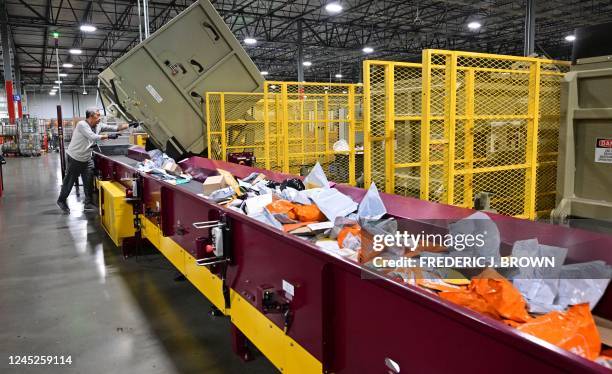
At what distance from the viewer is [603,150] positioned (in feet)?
12.6

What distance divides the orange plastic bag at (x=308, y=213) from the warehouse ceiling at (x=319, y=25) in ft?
→ 40.8

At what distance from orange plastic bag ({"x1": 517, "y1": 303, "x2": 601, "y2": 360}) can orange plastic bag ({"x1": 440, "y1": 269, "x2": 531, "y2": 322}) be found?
0.22 feet

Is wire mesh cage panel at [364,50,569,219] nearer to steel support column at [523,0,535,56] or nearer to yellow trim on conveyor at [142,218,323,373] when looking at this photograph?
yellow trim on conveyor at [142,218,323,373]

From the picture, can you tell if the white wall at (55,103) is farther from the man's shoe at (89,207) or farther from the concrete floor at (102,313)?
the concrete floor at (102,313)

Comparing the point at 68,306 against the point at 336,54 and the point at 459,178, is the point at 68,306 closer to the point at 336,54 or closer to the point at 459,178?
the point at 459,178

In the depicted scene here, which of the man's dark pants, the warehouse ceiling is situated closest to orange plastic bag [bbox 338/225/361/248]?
the man's dark pants

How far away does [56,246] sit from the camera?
5941 mm

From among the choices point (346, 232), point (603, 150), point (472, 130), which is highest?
point (472, 130)

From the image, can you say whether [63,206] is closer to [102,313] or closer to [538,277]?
[102,313]

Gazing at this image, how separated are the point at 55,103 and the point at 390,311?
45.2m

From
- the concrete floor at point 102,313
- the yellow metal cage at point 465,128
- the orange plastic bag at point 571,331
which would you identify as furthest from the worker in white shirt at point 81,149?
the orange plastic bag at point 571,331

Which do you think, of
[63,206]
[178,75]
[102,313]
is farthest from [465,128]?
[63,206]

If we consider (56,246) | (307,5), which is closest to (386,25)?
(307,5)

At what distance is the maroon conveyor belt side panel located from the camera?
3.30 feet
